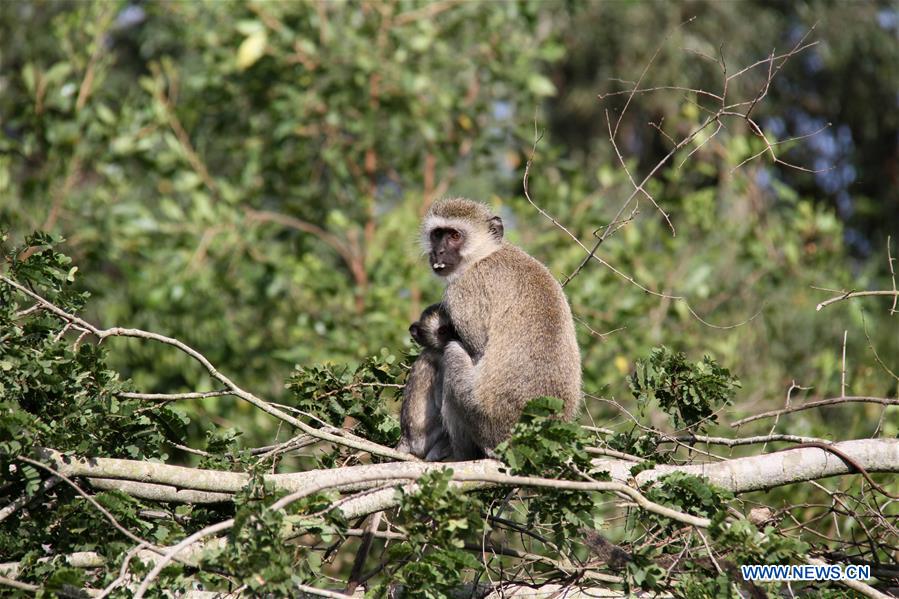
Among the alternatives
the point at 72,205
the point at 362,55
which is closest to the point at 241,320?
the point at 72,205

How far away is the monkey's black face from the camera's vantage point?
19.9ft

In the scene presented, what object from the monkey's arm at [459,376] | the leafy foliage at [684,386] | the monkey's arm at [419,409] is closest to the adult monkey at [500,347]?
the monkey's arm at [459,376]

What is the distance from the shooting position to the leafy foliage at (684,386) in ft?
16.3

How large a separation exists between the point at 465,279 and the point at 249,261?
377 centimetres

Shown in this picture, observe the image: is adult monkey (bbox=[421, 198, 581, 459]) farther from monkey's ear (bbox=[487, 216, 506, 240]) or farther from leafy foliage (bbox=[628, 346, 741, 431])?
leafy foliage (bbox=[628, 346, 741, 431])

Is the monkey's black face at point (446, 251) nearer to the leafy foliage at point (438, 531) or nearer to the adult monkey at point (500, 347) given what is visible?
the adult monkey at point (500, 347)

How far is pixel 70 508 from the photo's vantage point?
13.6ft

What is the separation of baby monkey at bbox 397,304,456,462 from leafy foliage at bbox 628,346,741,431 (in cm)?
107

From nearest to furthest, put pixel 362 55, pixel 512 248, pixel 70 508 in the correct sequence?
1. pixel 70 508
2. pixel 512 248
3. pixel 362 55

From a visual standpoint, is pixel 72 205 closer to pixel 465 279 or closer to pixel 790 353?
pixel 465 279

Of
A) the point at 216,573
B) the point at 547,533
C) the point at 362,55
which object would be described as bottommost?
the point at 547,533

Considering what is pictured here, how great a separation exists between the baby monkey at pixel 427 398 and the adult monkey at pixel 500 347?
0.08m

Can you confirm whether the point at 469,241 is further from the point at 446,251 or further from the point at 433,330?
the point at 433,330

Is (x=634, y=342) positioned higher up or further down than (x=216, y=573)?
further down
